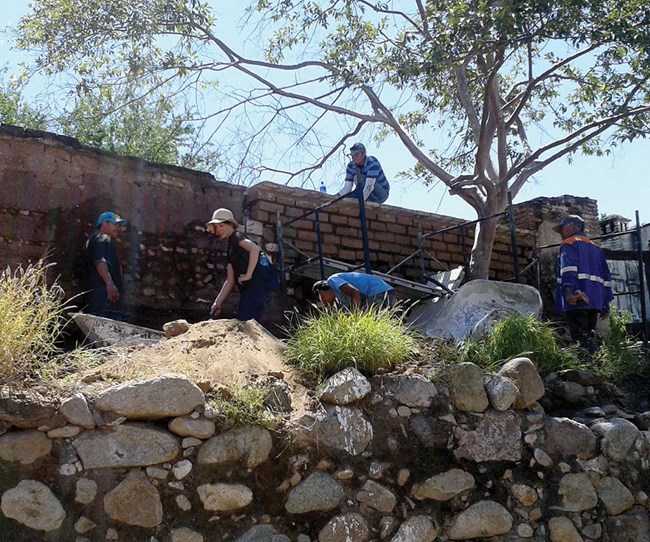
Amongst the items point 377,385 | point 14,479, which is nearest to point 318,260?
point 377,385

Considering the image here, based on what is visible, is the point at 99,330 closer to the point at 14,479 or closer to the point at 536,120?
the point at 14,479

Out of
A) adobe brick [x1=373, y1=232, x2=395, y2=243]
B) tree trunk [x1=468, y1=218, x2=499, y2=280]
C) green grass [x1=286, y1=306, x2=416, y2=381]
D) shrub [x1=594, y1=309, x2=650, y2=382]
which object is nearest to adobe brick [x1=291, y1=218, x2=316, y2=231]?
adobe brick [x1=373, y1=232, x2=395, y2=243]

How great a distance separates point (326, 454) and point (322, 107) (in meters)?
5.90

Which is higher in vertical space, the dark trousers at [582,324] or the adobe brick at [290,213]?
the adobe brick at [290,213]

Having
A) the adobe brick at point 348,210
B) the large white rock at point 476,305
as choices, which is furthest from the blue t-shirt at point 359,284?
the adobe brick at point 348,210

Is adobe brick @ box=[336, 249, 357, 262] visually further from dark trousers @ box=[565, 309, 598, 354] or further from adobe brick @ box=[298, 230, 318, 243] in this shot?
dark trousers @ box=[565, 309, 598, 354]

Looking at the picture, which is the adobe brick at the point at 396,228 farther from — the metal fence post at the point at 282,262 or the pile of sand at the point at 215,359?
the pile of sand at the point at 215,359

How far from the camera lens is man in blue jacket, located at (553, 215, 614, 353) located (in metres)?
7.37

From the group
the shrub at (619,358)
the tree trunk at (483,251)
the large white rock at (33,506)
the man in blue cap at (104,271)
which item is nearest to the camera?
the large white rock at (33,506)

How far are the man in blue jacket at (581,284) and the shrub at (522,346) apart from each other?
88cm

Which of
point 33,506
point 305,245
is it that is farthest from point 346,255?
point 33,506

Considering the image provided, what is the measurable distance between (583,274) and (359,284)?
197cm

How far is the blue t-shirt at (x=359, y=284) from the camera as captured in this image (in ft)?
23.6

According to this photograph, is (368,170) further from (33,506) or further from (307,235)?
(33,506)
